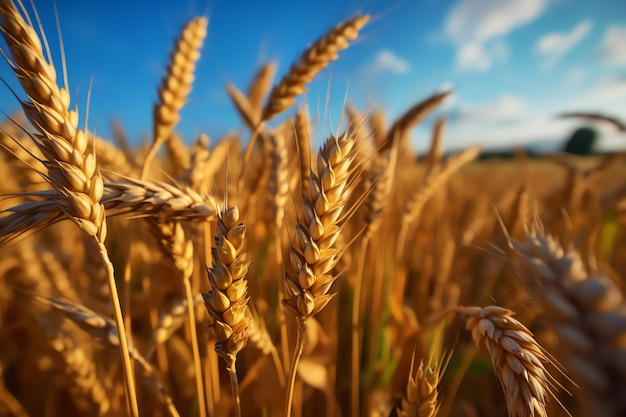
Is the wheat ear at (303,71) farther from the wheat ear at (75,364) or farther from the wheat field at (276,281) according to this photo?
the wheat ear at (75,364)

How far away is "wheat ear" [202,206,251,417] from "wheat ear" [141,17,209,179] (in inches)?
21.6

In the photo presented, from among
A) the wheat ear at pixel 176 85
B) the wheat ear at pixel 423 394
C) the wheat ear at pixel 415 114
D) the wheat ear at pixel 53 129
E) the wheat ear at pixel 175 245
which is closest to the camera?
the wheat ear at pixel 53 129

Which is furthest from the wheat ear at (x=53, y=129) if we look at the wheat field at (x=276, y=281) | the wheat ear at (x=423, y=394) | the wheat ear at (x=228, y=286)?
the wheat ear at (x=423, y=394)

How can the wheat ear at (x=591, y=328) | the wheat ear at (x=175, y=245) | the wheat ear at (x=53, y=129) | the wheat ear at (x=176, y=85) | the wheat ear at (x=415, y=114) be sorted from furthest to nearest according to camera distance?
the wheat ear at (x=415, y=114)
the wheat ear at (x=176, y=85)
the wheat ear at (x=175, y=245)
the wheat ear at (x=53, y=129)
the wheat ear at (x=591, y=328)

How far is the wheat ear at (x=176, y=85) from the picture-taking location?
3.19ft

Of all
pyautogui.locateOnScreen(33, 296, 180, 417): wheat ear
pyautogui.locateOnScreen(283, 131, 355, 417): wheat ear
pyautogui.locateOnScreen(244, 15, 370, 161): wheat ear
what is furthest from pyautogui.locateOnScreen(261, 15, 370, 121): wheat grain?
pyautogui.locateOnScreen(33, 296, 180, 417): wheat ear

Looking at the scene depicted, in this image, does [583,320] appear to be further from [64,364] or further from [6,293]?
[6,293]

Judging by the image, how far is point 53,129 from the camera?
0.48 m

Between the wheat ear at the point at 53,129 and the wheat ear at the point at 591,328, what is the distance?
0.57m

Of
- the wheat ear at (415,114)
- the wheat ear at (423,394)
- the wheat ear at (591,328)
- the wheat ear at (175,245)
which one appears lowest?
the wheat ear at (423,394)

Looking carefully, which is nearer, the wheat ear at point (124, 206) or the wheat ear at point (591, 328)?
the wheat ear at point (591, 328)

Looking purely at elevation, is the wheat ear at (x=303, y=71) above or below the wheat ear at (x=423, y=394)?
above

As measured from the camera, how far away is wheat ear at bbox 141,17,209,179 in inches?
38.2

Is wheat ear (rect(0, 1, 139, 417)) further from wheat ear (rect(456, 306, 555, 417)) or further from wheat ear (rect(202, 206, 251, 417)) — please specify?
wheat ear (rect(456, 306, 555, 417))
